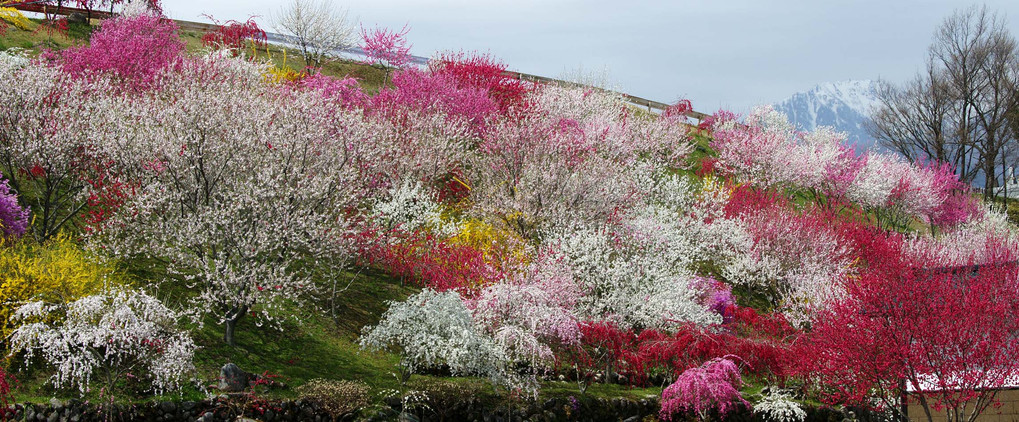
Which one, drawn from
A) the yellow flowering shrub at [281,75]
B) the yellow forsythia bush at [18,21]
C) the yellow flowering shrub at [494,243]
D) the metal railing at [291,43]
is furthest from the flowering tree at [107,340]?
the metal railing at [291,43]

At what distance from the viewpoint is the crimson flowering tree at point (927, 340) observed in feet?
48.9

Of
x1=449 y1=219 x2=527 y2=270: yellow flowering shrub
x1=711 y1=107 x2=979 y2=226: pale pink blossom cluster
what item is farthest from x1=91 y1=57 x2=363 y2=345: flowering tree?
x1=711 y1=107 x2=979 y2=226: pale pink blossom cluster

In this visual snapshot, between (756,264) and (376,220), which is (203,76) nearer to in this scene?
(376,220)

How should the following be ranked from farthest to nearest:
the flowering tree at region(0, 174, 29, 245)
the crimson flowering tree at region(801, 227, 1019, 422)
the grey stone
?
the flowering tree at region(0, 174, 29, 245) → the crimson flowering tree at region(801, 227, 1019, 422) → the grey stone

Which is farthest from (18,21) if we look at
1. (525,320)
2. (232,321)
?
(525,320)

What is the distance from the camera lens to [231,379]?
14750mm

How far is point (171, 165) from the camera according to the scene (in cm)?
1675

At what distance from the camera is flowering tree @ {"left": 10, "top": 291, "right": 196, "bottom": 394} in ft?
42.7

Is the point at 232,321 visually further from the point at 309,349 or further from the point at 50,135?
the point at 50,135

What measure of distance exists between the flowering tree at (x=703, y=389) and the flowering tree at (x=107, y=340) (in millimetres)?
10564

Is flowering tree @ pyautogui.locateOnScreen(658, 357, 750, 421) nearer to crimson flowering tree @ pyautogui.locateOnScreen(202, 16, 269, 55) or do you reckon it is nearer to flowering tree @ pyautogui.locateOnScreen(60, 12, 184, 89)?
flowering tree @ pyautogui.locateOnScreen(60, 12, 184, 89)

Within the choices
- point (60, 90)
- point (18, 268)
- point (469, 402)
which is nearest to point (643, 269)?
point (469, 402)

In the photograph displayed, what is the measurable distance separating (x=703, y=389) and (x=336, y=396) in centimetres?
837

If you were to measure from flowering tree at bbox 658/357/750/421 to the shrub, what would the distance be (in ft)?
23.7
